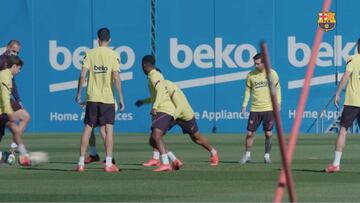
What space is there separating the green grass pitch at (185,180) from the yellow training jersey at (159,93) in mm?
982

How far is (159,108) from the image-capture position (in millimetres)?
18969

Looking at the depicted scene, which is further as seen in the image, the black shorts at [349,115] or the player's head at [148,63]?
the player's head at [148,63]

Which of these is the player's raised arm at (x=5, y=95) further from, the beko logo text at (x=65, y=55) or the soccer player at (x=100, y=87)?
the beko logo text at (x=65, y=55)

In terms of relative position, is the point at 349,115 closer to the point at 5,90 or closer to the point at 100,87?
the point at 100,87

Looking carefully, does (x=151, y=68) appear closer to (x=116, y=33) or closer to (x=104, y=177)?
(x=104, y=177)

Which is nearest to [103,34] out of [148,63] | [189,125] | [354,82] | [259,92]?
[148,63]

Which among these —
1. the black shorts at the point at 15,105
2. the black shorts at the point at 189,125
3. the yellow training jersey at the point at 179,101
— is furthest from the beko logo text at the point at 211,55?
the black shorts at the point at 15,105

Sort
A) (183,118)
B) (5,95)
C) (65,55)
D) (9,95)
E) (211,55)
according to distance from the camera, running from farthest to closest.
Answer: (65,55) → (211,55) → (183,118) → (9,95) → (5,95)

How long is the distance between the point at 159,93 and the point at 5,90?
2.66 meters

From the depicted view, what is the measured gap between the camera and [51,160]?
21672 mm

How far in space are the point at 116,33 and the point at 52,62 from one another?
2127 millimetres

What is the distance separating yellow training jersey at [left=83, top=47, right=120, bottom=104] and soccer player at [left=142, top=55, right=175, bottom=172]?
0.57m

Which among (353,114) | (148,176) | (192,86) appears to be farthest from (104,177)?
(192,86)

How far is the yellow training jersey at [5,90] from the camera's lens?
64.1 ft
